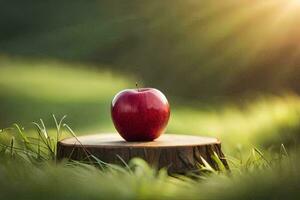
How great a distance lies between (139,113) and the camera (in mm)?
2977

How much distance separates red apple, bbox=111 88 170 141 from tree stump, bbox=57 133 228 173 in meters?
0.07

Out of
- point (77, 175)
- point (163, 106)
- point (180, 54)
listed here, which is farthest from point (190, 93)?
point (77, 175)

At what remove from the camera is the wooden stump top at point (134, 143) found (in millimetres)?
2840

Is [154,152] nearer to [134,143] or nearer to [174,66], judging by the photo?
[134,143]

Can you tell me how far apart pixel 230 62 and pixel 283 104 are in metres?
1.01

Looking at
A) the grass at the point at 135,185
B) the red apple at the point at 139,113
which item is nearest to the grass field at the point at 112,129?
the grass at the point at 135,185

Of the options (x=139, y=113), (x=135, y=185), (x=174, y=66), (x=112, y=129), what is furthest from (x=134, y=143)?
(x=174, y=66)

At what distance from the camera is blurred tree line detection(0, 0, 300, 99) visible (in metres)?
5.02

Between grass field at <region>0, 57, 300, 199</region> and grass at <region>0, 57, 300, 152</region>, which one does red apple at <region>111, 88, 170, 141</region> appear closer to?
grass field at <region>0, 57, 300, 199</region>

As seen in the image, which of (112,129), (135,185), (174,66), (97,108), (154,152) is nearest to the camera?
(135,185)

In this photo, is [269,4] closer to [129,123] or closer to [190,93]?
[190,93]

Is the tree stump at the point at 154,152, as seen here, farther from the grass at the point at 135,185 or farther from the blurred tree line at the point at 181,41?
the blurred tree line at the point at 181,41

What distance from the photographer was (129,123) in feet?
9.76

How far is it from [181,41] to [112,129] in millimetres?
1471
